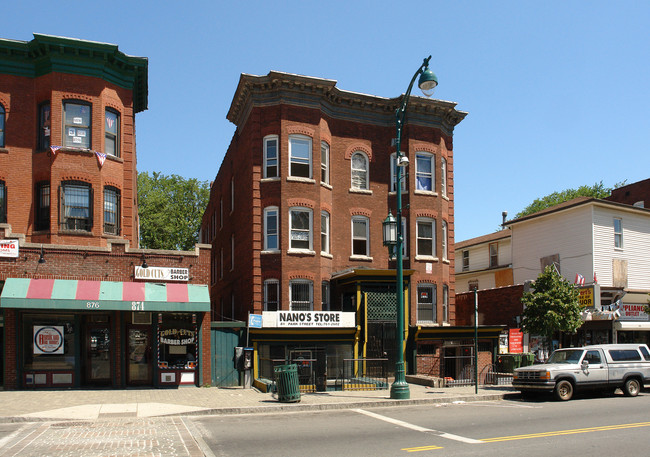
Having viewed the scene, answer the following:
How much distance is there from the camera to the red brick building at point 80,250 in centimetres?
2041

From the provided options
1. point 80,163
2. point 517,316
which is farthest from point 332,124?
point 517,316

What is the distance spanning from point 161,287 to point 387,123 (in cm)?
1401

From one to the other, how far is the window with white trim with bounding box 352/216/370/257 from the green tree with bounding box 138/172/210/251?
29.3 m

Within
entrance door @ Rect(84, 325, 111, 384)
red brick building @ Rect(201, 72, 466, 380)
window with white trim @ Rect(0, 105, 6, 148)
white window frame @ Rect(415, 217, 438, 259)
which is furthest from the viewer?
white window frame @ Rect(415, 217, 438, 259)

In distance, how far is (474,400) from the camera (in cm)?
1977

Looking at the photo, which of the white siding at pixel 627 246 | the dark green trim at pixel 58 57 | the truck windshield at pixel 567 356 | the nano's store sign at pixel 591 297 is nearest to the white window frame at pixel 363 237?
the truck windshield at pixel 567 356

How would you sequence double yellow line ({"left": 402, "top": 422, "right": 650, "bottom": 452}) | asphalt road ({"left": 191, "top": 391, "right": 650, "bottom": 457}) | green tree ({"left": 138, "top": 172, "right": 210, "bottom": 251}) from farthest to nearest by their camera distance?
green tree ({"left": 138, "top": 172, "right": 210, "bottom": 251}), double yellow line ({"left": 402, "top": 422, "right": 650, "bottom": 452}), asphalt road ({"left": 191, "top": 391, "right": 650, "bottom": 457})

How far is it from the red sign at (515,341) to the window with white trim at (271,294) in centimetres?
1106

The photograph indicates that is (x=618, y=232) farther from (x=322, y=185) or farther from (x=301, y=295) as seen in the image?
(x=301, y=295)

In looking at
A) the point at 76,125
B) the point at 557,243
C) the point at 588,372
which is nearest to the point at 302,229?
the point at 76,125

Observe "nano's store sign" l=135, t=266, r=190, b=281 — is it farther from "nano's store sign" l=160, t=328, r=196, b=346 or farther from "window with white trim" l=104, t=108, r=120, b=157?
"window with white trim" l=104, t=108, r=120, b=157

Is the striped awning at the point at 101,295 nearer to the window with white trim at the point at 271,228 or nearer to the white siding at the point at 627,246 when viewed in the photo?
the window with white trim at the point at 271,228

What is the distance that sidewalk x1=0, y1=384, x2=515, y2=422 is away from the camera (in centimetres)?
1574

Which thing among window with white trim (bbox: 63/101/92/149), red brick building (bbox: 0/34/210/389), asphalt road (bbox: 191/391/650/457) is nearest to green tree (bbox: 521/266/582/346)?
asphalt road (bbox: 191/391/650/457)
